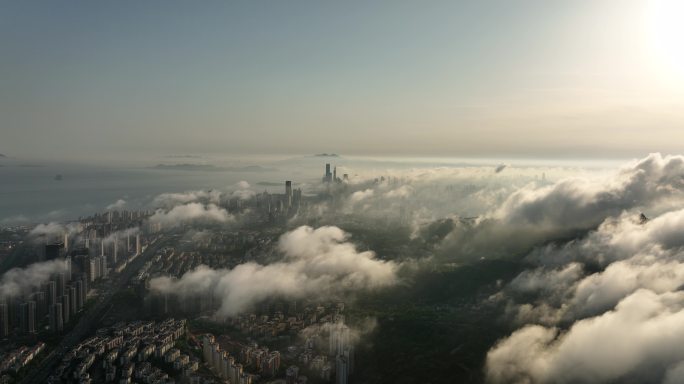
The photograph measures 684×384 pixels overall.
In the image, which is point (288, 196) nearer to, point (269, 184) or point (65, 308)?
point (269, 184)

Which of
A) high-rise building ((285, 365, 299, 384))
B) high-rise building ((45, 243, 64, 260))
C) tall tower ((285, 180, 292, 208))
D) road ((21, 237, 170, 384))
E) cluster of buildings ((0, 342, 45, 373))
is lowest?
road ((21, 237, 170, 384))

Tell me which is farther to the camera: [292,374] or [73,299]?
[73,299]

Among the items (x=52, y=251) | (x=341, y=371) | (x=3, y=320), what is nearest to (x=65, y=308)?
(x=3, y=320)

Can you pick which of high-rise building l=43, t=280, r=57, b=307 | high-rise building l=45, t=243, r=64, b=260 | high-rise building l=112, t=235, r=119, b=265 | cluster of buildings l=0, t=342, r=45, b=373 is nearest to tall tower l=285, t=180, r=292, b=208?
high-rise building l=112, t=235, r=119, b=265

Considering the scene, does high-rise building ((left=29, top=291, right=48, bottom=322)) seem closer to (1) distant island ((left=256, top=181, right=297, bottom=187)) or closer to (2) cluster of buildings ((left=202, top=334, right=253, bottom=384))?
(2) cluster of buildings ((left=202, top=334, right=253, bottom=384))

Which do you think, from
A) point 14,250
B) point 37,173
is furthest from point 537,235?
point 37,173

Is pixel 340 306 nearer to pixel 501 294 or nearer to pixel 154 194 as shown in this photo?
pixel 501 294

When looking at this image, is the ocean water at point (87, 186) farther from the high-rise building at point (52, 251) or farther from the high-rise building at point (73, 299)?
the high-rise building at point (73, 299)
